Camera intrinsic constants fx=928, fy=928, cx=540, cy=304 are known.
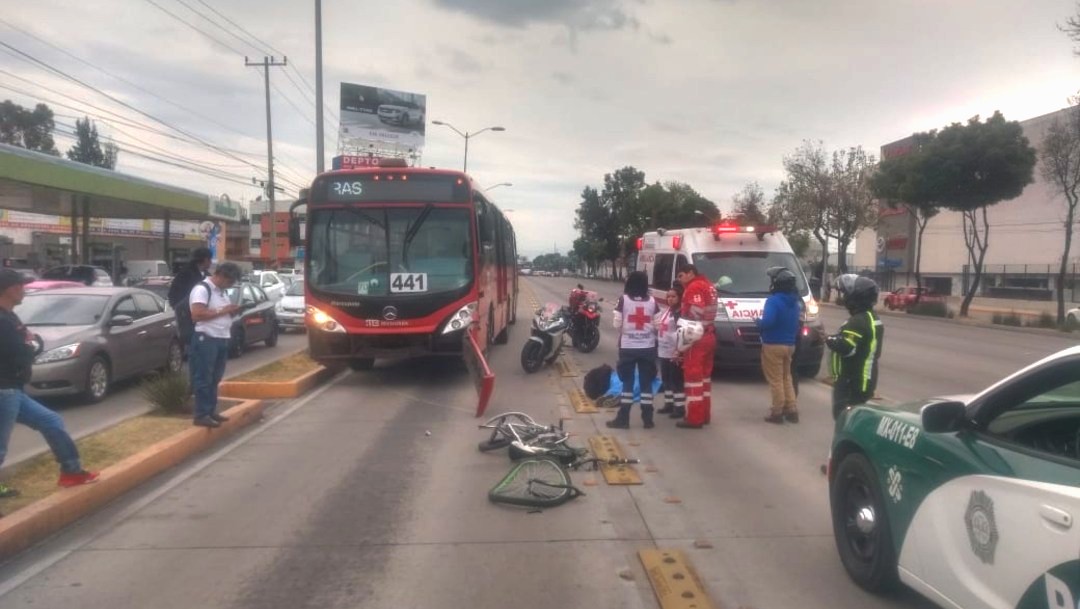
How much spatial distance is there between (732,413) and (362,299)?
18.4 ft

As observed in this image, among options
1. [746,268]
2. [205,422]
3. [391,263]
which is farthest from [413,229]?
[746,268]

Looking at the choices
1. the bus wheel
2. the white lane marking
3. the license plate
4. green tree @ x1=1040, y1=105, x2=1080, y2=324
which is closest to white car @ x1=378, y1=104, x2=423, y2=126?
green tree @ x1=1040, y1=105, x2=1080, y2=324

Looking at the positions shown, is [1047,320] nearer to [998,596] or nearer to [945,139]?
[945,139]

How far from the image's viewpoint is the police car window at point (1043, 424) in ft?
14.1

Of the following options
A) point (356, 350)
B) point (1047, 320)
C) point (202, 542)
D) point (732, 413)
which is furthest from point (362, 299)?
point (1047, 320)

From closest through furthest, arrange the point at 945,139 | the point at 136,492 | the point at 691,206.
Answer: the point at 136,492, the point at 945,139, the point at 691,206

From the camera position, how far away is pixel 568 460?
843cm

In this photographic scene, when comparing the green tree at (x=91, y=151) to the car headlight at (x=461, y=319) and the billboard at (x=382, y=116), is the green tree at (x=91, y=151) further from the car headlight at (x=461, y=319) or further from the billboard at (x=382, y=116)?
the car headlight at (x=461, y=319)

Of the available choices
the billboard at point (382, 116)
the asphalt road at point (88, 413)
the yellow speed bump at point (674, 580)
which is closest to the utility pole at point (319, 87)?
the asphalt road at point (88, 413)

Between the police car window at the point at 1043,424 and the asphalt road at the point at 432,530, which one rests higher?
the police car window at the point at 1043,424

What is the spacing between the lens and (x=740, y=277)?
580 inches

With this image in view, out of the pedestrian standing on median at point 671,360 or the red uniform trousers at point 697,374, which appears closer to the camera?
the red uniform trousers at point 697,374

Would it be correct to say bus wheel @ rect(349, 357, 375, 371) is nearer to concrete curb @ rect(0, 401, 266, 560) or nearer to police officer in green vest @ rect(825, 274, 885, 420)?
concrete curb @ rect(0, 401, 266, 560)

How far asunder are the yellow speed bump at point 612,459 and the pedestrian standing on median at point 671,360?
1.26 m
